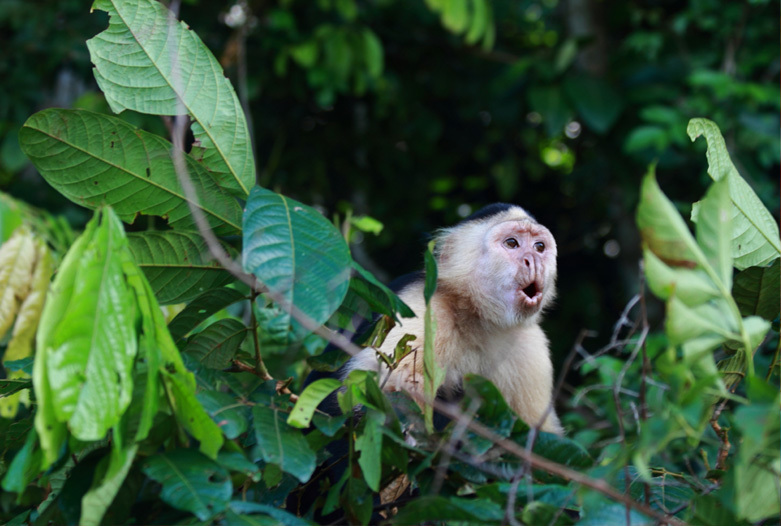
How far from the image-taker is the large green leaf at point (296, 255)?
4.53ft

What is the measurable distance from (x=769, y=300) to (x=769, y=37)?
366 cm

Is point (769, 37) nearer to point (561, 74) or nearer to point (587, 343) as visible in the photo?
point (561, 74)

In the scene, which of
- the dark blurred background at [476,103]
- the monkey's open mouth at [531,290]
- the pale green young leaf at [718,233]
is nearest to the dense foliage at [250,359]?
the pale green young leaf at [718,233]

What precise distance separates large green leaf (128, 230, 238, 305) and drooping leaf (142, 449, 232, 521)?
498 mm

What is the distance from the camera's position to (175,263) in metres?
1.71

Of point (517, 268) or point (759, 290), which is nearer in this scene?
point (759, 290)

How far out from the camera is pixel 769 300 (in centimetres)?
173

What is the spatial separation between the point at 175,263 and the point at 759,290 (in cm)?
137

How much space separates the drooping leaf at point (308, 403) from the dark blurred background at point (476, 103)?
8.98ft

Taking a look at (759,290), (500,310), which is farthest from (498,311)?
(759,290)

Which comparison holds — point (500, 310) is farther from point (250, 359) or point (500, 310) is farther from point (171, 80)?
point (171, 80)

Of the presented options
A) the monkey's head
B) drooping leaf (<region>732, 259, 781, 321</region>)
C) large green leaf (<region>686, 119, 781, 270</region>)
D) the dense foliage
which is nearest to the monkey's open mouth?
the monkey's head

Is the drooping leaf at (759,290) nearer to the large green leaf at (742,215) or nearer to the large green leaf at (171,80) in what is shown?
the large green leaf at (742,215)

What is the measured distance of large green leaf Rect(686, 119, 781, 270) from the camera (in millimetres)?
1554
